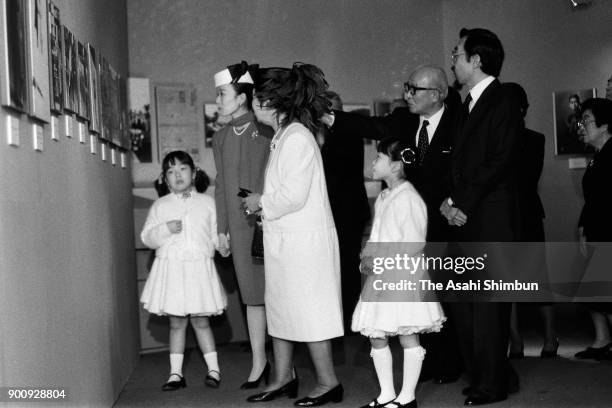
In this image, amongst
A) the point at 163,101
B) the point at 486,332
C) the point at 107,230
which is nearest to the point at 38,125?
the point at 107,230

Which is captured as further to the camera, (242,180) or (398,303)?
(242,180)

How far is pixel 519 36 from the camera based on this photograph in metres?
7.50

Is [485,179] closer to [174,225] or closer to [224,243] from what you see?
[224,243]

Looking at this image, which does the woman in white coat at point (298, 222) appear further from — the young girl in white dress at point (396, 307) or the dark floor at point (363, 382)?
the dark floor at point (363, 382)

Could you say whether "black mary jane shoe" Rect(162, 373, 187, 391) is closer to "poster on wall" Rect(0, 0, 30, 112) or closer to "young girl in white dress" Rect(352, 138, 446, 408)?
"young girl in white dress" Rect(352, 138, 446, 408)

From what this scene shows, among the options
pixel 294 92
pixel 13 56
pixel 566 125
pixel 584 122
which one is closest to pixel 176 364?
pixel 294 92

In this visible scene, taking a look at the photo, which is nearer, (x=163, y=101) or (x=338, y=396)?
(x=338, y=396)

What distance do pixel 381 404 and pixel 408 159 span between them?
118 centimetres

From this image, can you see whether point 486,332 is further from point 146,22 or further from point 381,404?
point 146,22

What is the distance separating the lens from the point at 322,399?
4285 mm

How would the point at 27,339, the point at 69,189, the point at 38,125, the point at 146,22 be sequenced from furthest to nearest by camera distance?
the point at 146,22 < the point at 69,189 < the point at 38,125 < the point at 27,339

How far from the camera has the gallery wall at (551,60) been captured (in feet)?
23.9

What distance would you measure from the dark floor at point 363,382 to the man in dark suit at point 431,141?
0.50ft

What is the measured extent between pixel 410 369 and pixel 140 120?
11.5ft
